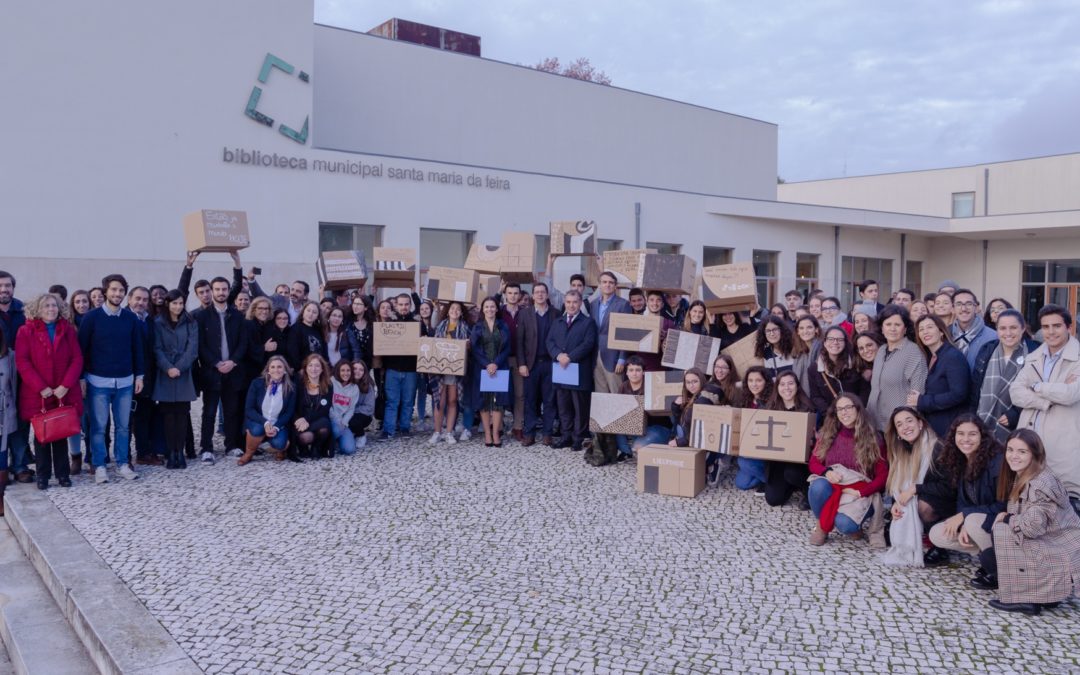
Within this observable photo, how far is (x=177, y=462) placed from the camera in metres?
8.25

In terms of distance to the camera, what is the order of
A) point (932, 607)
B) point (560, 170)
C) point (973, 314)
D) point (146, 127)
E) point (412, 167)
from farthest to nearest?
point (560, 170) → point (412, 167) → point (146, 127) → point (973, 314) → point (932, 607)

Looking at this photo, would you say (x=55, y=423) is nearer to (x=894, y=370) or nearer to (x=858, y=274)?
(x=894, y=370)

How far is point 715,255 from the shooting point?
950 inches

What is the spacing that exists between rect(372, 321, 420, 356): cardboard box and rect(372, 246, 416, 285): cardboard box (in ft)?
4.96

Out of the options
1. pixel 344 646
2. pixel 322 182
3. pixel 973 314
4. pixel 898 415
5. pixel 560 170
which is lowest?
pixel 344 646

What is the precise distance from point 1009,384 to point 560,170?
19.7 m

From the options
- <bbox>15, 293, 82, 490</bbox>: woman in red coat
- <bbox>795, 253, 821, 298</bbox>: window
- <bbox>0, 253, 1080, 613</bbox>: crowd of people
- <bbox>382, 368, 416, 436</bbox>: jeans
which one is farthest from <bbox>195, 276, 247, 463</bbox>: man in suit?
<bbox>795, 253, 821, 298</bbox>: window

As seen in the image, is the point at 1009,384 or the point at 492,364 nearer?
the point at 1009,384

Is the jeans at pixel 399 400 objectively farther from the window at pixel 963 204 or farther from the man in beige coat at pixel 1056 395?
the window at pixel 963 204

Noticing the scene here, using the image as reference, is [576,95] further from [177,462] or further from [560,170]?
[177,462]

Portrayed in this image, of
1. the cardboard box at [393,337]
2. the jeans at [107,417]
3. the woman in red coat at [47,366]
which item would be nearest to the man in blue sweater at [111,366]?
the jeans at [107,417]

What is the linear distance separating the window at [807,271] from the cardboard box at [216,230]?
20.3m

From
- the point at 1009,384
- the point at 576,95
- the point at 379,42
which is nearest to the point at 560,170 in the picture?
the point at 576,95

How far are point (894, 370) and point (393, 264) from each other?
6572 mm
